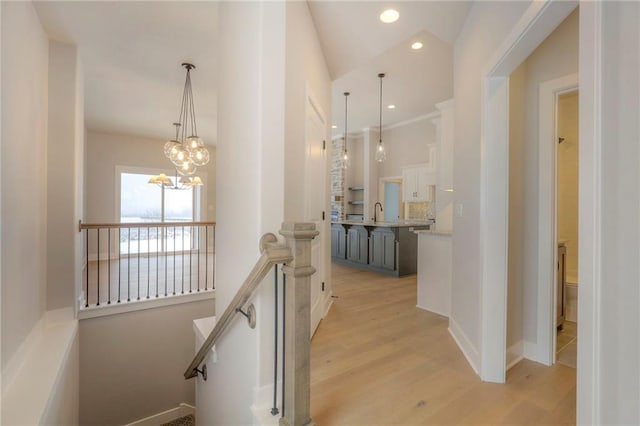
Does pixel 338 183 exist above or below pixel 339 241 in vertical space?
above

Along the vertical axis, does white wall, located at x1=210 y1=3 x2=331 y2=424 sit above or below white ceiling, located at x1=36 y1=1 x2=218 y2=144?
below

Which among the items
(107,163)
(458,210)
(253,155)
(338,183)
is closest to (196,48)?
(253,155)

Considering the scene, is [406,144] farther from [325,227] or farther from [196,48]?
[196,48]

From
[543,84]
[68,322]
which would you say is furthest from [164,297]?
[543,84]

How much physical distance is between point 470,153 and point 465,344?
159 cm

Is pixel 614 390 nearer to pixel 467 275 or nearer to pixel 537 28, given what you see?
pixel 467 275

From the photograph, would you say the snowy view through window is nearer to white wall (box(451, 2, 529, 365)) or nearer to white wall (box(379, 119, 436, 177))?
white wall (box(379, 119, 436, 177))

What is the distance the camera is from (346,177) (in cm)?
880

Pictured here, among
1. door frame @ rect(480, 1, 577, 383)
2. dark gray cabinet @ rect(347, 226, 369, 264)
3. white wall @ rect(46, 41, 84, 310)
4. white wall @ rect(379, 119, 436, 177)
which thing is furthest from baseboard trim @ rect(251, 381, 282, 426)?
white wall @ rect(379, 119, 436, 177)

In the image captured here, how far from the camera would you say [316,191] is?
2887mm

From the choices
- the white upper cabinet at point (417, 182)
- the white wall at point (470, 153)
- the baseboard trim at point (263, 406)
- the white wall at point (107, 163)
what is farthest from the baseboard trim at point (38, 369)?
the white upper cabinet at point (417, 182)

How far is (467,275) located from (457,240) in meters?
0.37

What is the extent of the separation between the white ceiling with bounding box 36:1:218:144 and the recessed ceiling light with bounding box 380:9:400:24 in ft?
4.84

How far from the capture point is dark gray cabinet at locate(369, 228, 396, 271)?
541 centimetres
